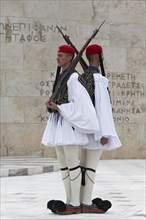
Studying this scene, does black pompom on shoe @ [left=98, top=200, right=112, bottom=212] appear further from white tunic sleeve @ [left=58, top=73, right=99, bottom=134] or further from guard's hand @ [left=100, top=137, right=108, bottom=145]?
white tunic sleeve @ [left=58, top=73, right=99, bottom=134]

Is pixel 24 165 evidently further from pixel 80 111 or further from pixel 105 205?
pixel 80 111

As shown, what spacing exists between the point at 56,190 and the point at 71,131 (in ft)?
9.61

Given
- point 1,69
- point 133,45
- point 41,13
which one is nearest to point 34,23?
point 41,13

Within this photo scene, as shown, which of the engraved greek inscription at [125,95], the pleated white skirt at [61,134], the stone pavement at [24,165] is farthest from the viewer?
the engraved greek inscription at [125,95]

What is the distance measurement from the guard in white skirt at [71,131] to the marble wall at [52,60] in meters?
8.67

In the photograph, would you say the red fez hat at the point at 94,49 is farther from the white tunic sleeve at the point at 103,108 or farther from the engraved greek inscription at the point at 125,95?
the engraved greek inscription at the point at 125,95

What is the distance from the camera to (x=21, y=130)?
15594 millimetres

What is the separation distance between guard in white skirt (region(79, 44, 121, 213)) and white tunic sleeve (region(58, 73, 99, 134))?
104 mm

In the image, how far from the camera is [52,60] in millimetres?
15977

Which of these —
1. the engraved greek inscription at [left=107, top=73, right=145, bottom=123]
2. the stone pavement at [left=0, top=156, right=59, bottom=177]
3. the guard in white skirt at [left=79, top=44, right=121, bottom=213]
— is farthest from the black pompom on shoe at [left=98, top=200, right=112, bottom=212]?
the engraved greek inscription at [left=107, top=73, right=145, bottom=123]

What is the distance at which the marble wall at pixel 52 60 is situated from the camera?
51.3 ft

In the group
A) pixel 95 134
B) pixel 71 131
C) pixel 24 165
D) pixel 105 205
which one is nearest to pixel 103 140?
pixel 95 134

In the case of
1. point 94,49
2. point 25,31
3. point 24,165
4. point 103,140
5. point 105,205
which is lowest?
point 24,165

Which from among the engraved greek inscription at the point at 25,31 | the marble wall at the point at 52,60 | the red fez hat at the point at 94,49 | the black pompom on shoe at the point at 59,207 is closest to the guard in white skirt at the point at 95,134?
the red fez hat at the point at 94,49
